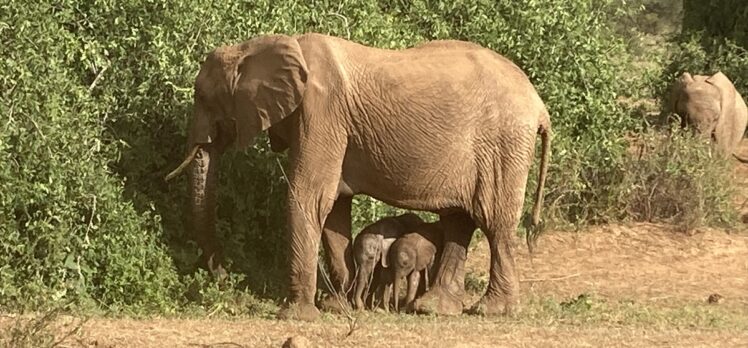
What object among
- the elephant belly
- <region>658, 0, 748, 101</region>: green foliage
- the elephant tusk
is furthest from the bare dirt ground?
<region>658, 0, 748, 101</region>: green foliage

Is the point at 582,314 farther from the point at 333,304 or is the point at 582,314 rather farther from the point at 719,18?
the point at 719,18

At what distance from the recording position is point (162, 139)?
10250mm

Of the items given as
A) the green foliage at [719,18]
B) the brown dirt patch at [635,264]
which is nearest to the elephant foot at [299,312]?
the brown dirt patch at [635,264]

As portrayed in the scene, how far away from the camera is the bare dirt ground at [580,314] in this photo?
323 inches

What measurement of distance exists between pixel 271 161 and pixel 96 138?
128cm

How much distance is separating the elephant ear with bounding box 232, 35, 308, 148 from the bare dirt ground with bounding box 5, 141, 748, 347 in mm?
1199

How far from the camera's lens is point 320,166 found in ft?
30.1

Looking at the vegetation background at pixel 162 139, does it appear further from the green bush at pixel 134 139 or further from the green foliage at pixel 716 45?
the green foliage at pixel 716 45

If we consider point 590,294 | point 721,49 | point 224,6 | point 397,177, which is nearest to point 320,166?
point 397,177

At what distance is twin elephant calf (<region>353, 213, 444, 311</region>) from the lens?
955 cm

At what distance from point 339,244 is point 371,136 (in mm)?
798

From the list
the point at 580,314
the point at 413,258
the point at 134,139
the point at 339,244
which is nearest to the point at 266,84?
the point at 339,244

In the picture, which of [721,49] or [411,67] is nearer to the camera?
[411,67]

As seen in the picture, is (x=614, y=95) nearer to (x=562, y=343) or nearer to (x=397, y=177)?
(x=397, y=177)
